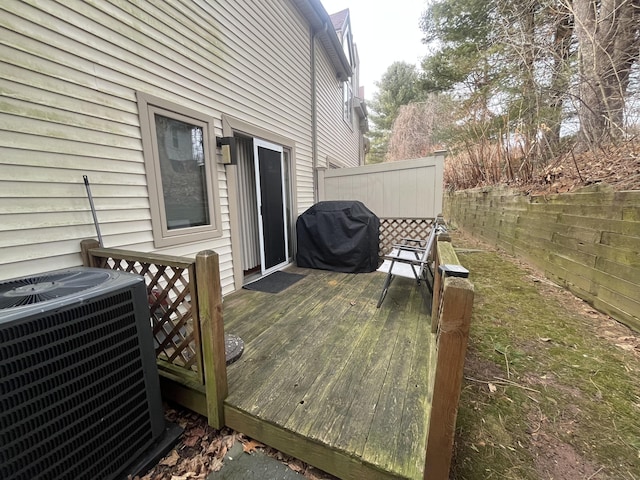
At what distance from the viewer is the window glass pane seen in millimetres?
2607

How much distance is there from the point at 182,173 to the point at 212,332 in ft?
6.34

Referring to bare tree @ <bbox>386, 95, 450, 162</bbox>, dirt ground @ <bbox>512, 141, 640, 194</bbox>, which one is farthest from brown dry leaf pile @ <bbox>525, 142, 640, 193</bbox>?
bare tree @ <bbox>386, 95, 450, 162</bbox>

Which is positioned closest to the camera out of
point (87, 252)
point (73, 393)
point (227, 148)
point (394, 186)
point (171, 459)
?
point (73, 393)

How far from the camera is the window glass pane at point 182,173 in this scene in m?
2.61

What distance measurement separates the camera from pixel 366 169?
5.32m

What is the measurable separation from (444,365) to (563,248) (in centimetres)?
368

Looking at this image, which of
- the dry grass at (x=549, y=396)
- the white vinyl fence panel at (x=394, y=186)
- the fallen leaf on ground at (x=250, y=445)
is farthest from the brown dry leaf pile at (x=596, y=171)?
the fallen leaf on ground at (x=250, y=445)

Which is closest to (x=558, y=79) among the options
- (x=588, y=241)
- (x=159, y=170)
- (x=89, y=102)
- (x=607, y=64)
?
(x=607, y=64)

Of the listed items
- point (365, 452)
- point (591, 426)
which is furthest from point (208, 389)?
point (591, 426)

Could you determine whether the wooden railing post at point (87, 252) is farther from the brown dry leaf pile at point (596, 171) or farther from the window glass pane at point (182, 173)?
the brown dry leaf pile at point (596, 171)

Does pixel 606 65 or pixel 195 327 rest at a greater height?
pixel 606 65

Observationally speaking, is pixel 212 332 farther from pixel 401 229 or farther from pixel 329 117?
pixel 329 117

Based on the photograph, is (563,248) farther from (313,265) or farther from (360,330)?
(313,265)

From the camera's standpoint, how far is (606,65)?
12.6ft
